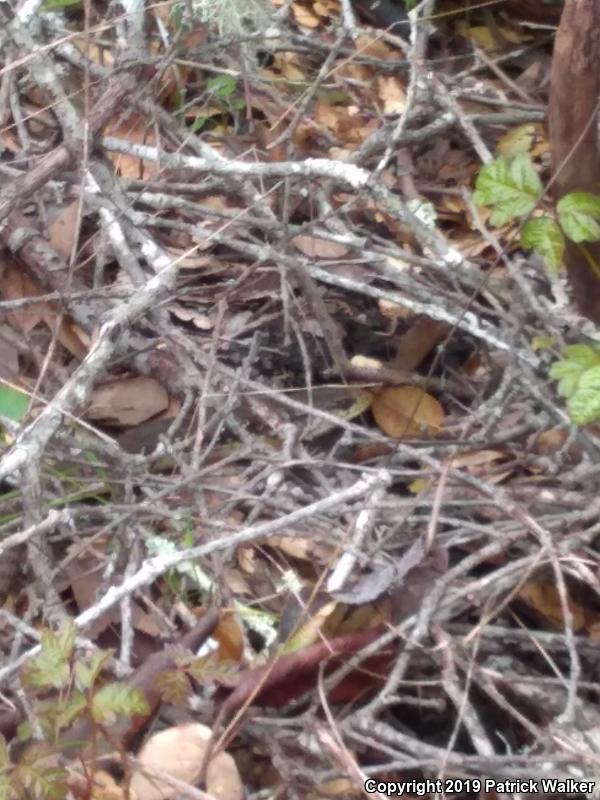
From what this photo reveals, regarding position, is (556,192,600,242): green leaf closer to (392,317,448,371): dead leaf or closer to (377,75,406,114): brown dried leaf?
(392,317,448,371): dead leaf

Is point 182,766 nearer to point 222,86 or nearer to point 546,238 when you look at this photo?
point 546,238

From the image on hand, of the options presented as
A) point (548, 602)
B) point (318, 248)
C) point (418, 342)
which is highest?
point (318, 248)

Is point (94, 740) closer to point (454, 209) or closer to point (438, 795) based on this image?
point (438, 795)

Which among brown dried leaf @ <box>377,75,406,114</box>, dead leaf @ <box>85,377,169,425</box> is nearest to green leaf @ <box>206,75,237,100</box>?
brown dried leaf @ <box>377,75,406,114</box>

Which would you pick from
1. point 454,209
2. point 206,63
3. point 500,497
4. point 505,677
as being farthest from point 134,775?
point 206,63

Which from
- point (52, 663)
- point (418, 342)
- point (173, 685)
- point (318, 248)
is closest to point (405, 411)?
point (418, 342)

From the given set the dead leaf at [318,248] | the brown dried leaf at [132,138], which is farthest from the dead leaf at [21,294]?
the dead leaf at [318,248]
